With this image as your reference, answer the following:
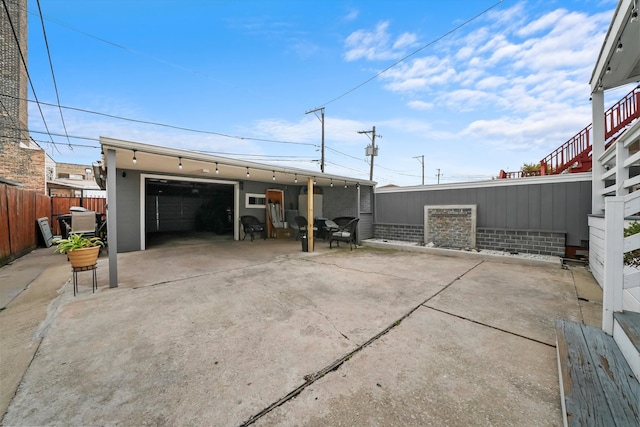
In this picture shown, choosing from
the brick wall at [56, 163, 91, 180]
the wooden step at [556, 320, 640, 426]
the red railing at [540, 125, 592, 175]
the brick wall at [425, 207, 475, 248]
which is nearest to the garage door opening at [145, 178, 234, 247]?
the brick wall at [425, 207, 475, 248]

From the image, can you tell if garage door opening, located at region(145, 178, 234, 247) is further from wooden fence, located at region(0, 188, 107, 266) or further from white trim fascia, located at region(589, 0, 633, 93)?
white trim fascia, located at region(589, 0, 633, 93)

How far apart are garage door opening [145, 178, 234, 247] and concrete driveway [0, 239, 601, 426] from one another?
7.94 metres

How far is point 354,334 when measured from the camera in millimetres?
2262

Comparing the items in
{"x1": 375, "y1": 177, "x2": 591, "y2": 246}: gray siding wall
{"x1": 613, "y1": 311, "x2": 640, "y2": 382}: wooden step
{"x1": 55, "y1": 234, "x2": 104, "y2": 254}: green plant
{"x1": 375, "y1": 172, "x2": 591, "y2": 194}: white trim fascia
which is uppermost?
{"x1": 375, "y1": 172, "x2": 591, "y2": 194}: white trim fascia

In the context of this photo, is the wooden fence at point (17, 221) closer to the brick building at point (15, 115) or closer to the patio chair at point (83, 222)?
the patio chair at point (83, 222)

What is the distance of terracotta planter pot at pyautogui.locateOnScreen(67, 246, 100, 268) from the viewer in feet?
10.5

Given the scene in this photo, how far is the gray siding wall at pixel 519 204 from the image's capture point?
5.18m

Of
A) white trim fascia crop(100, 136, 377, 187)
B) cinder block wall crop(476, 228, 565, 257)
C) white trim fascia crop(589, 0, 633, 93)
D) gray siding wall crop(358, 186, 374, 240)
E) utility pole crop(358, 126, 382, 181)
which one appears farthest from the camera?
utility pole crop(358, 126, 382, 181)

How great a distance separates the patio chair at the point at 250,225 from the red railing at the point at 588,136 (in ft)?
29.6

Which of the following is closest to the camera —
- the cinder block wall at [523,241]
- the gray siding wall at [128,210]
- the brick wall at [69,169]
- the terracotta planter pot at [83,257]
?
the terracotta planter pot at [83,257]

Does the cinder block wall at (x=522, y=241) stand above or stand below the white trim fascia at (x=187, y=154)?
below

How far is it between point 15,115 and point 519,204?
22781mm

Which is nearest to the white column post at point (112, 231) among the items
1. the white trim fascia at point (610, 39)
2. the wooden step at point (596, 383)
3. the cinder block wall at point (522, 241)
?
the wooden step at point (596, 383)

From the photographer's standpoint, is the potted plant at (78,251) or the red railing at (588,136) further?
the red railing at (588,136)
